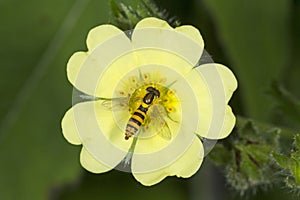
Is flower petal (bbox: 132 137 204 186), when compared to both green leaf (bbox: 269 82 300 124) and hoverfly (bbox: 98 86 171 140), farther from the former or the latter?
green leaf (bbox: 269 82 300 124)

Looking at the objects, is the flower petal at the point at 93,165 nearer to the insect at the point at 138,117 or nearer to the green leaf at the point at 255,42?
the insect at the point at 138,117

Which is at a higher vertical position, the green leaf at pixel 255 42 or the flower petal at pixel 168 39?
the flower petal at pixel 168 39

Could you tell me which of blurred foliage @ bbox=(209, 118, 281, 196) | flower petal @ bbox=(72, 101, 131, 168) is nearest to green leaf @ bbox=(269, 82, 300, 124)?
blurred foliage @ bbox=(209, 118, 281, 196)

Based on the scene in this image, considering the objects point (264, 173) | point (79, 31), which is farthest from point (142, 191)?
point (264, 173)

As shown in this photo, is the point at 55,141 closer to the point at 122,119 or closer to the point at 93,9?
the point at 93,9

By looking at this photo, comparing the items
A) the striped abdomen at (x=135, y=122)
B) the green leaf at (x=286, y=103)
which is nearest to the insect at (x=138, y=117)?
the striped abdomen at (x=135, y=122)
